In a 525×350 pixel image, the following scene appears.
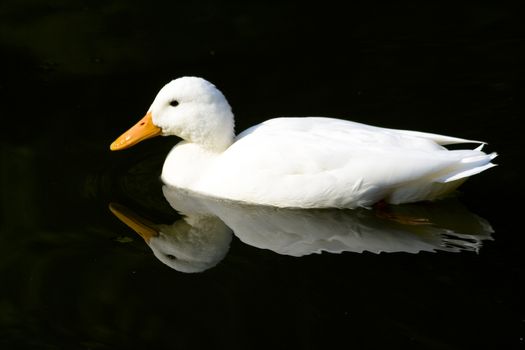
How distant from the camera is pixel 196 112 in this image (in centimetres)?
833

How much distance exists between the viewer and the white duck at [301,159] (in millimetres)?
7617

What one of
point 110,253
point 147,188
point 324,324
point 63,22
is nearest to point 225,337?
point 324,324

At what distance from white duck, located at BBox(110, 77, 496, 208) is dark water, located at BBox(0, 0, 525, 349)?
49 centimetres

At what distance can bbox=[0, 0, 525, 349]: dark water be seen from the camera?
6312 mm

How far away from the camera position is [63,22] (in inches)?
480

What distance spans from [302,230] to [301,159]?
0.61m

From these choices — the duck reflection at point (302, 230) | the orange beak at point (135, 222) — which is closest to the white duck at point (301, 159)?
the duck reflection at point (302, 230)

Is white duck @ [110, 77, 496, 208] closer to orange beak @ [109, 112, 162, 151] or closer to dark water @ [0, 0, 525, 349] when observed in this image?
orange beak @ [109, 112, 162, 151]

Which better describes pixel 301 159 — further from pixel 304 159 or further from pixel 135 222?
pixel 135 222

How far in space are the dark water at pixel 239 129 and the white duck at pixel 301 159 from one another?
488 mm

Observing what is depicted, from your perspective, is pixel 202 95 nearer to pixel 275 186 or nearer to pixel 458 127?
pixel 275 186

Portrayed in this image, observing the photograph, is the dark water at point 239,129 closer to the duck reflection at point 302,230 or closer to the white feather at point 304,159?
the duck reflection at point 302,230

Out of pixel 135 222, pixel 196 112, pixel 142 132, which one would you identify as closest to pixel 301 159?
pixel 196 112

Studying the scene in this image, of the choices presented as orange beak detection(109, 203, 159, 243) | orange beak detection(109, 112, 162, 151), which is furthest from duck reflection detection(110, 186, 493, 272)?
orange beak detection(109, 112, 162, 151)
